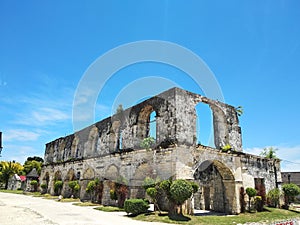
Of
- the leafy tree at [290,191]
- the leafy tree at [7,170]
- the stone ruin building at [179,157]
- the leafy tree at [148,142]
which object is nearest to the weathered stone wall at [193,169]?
the stone ruin building at [179,157]

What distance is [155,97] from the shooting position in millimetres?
15516

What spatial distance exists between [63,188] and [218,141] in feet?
54.4

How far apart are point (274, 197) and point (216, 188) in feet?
14.6

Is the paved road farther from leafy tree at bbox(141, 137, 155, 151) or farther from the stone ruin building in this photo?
leafy tree at bbox(141, 137, 155, 151)

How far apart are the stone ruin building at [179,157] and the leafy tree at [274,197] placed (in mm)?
621

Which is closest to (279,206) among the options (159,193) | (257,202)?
(257,202)

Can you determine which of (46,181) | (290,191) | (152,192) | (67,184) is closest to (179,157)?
(152,192)

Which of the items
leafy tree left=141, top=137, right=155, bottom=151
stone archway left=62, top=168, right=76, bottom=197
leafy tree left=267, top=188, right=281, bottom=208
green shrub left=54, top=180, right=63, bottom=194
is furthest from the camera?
green shrub left=54, top=180, right=63, bottom=194

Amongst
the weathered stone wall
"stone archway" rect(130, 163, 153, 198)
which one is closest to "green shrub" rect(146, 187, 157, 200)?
the weathered stone wall

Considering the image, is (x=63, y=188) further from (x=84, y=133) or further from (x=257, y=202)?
(x=257, y=202)

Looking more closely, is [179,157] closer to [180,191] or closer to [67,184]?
[180,191]

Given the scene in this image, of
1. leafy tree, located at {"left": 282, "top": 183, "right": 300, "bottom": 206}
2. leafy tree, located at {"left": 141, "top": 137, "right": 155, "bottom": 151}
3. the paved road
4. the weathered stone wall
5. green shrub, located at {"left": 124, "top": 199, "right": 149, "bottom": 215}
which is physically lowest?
the paved road

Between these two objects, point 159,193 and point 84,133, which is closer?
point 159,193

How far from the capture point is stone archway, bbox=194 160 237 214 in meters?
15.0
